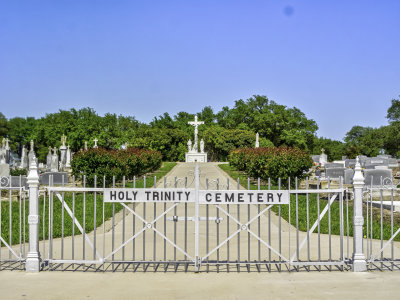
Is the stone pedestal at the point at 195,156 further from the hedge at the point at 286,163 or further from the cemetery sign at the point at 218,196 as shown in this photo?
the cemetery sign at the point at 218,196

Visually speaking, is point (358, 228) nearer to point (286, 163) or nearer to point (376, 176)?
point (376, 176)

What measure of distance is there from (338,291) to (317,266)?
5.08 feet

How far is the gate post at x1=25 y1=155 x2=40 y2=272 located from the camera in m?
7.66

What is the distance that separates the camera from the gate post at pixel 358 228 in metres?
7.65

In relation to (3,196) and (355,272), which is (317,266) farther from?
(3,196)

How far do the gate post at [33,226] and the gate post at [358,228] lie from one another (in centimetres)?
498

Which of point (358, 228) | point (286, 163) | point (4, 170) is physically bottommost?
point (358, 228)

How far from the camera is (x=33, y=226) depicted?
306 inches

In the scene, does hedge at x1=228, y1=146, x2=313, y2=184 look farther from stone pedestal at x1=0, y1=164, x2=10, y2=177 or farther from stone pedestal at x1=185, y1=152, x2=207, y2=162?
stone pedestal at x1=185, y1=152, x2=207, y2=162

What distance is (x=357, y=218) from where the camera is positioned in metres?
7.73

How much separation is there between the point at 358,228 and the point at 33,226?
5.16 metres

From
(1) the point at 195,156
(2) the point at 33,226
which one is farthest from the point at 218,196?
(1) the point at 195,156

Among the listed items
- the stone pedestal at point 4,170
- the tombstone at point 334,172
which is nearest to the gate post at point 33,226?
the stone pedestal at point 4,170

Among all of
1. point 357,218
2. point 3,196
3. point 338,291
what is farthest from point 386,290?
point 3,196
